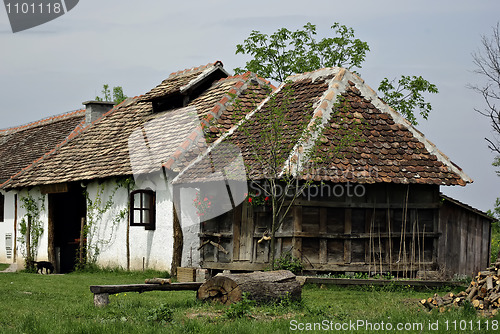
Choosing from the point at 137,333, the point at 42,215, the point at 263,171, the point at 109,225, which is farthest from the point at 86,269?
the point at 137,333

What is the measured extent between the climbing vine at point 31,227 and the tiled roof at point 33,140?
7.94 ft

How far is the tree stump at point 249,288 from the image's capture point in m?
10.5

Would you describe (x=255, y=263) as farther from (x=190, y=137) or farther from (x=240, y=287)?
(x=240, y=287)

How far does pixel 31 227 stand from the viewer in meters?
22.6

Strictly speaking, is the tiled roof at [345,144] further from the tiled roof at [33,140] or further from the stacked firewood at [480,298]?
the tiled roof at [33,140]

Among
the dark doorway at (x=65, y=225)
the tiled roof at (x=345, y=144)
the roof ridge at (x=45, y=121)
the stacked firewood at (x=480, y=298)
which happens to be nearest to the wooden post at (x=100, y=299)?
the stacked firewood at (x=480, y=298)

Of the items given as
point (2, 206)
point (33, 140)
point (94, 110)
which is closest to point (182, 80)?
point (94, 110)

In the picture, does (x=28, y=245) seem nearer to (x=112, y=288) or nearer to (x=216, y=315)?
(x=112, y=288)

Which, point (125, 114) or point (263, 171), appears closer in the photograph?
point (263, 171)

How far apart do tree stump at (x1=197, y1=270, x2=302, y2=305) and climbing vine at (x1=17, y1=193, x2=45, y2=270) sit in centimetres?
1260

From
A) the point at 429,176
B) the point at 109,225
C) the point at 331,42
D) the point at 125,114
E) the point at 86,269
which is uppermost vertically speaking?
the point at 331,42

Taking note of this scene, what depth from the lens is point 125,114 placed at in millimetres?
22750

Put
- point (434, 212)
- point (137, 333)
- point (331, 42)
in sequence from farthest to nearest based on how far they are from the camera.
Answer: point (331, 42) < point (434, 212) < point (137, 333)

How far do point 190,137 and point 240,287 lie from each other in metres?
7.97
